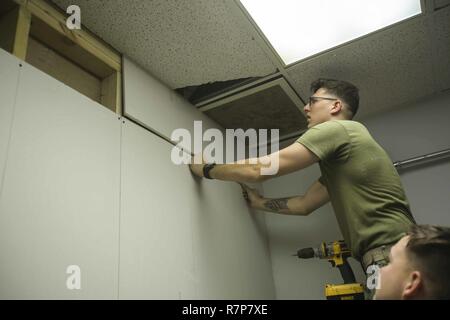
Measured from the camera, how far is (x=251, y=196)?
195 centimetres

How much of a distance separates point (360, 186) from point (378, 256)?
277 mm

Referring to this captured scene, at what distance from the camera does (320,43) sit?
4.92 ft

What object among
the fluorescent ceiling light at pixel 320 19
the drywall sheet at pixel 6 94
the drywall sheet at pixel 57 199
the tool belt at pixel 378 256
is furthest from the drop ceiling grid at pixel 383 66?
the drywall sheet at pixel 6 94

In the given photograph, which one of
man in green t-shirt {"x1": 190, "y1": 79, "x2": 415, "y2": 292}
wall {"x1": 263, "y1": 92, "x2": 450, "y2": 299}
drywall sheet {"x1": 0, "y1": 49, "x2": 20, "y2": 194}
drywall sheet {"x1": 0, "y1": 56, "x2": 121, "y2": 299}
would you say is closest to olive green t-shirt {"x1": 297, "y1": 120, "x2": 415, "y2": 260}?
man in green t-shirt {"x1": 190, "y1": 79, "x2": 415, "y2": 292}

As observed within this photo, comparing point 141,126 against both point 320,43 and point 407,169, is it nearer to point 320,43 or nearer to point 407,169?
point 320,43

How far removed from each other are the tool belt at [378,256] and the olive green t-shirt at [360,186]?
17 mm

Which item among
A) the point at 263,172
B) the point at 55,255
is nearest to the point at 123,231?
the point at 55,255

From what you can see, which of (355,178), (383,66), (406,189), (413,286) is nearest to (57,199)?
(413,286)

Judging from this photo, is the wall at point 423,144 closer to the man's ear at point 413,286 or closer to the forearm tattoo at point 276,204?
the forearm tattoo at point 276,204

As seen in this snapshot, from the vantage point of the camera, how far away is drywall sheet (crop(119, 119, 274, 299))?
1.17m

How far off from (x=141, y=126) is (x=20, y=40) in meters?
0.53

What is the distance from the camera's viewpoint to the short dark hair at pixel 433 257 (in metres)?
0.73

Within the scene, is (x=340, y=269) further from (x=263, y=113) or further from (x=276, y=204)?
(x=263, y=113)

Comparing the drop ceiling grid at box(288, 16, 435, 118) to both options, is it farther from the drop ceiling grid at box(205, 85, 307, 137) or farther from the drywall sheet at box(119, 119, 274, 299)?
the drywall sheet at box(119, 119, 274, 299)
